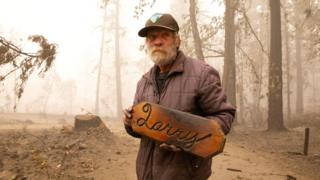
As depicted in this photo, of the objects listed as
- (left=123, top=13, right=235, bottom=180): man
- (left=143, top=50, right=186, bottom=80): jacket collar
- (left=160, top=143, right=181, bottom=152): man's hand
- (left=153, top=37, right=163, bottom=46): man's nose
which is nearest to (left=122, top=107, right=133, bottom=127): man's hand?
(left=123, top=13, right=235, bottom=180): man

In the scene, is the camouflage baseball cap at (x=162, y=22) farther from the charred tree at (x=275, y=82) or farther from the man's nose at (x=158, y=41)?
the charred tree at (x=275, y=82)

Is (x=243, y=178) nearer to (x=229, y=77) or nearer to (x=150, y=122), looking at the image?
(x=150, y=122)

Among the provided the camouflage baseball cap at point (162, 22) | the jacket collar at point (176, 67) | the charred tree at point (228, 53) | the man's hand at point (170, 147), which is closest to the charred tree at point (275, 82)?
the charred tree at point (228, 53)

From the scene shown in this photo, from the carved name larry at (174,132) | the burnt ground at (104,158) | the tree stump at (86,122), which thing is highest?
the carved name larry at (174,132)

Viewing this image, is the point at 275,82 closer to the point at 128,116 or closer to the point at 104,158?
the point at 104,158

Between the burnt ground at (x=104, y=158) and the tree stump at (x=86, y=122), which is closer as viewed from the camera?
the burnt ground at (x=104, y=158)

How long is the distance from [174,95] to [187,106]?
0.15 metres

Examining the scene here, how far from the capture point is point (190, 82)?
11.7 feet

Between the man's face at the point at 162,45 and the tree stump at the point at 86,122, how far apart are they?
8857mm

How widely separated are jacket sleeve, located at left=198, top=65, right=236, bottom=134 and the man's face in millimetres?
383

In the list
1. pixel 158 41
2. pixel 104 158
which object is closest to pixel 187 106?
pixel 158 41

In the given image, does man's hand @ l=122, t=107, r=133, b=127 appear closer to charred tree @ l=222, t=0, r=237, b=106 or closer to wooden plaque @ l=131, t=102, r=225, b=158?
wooden plaque @ l=131, t=102, r=225, b=158

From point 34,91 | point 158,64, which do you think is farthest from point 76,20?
point 158,64

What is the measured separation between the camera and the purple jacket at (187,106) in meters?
3.51
